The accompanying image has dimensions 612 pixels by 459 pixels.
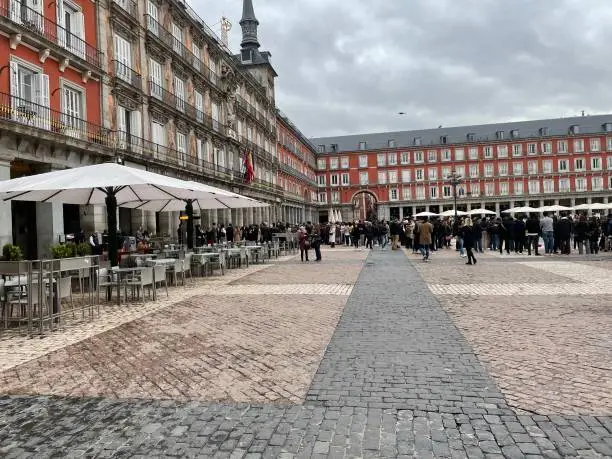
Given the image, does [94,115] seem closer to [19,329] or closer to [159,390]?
[19,329]

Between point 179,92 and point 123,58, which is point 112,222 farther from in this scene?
point 179,92

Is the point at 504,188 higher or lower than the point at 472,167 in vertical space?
lower

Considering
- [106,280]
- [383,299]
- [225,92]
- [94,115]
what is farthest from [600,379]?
[225,92]

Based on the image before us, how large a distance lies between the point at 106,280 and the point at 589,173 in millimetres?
74473

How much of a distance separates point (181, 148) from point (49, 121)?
477 inches

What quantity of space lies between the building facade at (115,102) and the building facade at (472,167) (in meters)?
37.8

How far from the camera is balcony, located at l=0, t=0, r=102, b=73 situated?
15648mm

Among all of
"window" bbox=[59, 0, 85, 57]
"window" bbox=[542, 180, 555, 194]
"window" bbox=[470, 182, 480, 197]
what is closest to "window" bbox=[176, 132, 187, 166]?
"window" bbox=[59, 0, 85, 57]

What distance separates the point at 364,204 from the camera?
7994 cm

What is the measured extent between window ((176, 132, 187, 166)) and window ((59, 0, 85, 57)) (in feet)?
29.8

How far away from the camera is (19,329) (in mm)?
6992

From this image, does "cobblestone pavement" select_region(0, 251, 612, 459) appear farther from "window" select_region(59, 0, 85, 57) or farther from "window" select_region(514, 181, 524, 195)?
"window" select_region(514, 181, 524, 195)

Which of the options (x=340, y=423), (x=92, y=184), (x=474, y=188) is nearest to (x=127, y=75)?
(x=92, y=184)

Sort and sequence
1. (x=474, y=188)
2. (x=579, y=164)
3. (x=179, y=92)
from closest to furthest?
(x=179, y=92) → (x=579, y=164) → (x=474, y=188)
